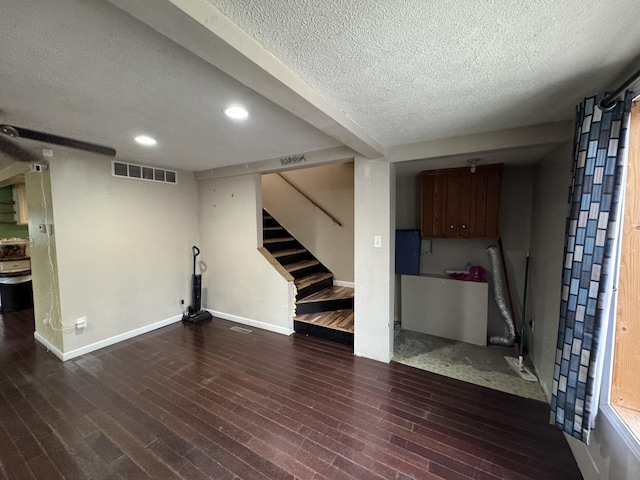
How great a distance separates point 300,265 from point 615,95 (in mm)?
3829

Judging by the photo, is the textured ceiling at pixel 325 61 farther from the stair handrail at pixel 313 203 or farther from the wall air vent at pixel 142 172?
the stair handrail at pixel 313 203

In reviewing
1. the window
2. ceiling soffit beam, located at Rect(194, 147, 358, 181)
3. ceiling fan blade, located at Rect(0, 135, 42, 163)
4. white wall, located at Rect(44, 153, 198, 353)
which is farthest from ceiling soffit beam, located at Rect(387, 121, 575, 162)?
ceiling fan blade, located at Rect(0, 135, 42, 163)

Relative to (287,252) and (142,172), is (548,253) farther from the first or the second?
(142,172)

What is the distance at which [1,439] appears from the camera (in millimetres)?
1805

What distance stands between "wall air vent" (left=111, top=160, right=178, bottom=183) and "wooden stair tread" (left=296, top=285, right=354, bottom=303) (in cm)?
269

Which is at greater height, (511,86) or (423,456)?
(511,86)

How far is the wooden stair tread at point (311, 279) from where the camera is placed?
3.89m

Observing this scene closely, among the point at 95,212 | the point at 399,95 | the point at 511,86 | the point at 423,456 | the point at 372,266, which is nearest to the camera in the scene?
the point at 511,86

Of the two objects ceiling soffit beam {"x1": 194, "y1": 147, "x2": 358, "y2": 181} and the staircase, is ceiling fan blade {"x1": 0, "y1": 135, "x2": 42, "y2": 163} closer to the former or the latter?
ceiling soffit beam {"x1": 194, "y1": 147, "x2": 358, "y2": 181}

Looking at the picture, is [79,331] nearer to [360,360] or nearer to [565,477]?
[360,360]

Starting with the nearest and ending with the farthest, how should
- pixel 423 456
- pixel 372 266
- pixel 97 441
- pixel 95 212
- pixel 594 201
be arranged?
pixel 594 201
pixel 423 456
pixel 97 441
pixel 372 266
pixel 95 212

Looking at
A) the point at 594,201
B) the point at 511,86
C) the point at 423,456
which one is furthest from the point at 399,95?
the point at 423,456

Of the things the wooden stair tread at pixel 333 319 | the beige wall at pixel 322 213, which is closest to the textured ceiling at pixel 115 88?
the beige wall at pixel 322 213

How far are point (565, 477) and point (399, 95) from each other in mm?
2512
